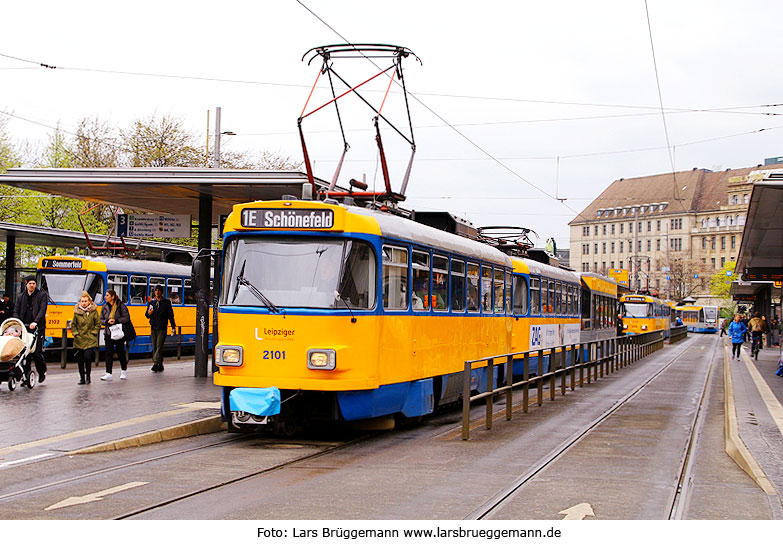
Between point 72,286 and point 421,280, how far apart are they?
52.1 feet

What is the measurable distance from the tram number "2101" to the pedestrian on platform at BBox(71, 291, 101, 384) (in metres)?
6.62

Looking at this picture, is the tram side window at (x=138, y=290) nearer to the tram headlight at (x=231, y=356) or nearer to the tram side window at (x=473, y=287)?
the tram side window at (x=473, y=287)

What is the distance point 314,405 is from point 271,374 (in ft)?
2.28

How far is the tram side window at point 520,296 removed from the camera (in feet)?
64.5

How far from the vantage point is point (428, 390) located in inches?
534

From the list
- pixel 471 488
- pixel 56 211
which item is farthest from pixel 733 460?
pixel 56 211

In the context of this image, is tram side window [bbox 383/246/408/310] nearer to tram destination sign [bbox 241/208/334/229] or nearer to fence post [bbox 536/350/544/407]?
tram destination sign [bbox 241/208/334/229]

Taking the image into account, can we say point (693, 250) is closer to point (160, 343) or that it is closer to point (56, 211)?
point (56, 211)

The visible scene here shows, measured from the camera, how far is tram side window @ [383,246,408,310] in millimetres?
12062

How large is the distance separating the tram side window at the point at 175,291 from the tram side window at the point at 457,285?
1658cm

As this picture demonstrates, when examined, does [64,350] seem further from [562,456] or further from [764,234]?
[764,234]

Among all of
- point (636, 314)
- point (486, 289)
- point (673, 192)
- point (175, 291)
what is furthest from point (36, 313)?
point (673, 192)

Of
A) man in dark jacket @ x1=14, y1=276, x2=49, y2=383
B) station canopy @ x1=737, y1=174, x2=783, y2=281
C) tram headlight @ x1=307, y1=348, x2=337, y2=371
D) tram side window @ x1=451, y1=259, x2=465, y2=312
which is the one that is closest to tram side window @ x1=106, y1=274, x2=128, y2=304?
man in dark jacket @ x1=14, y1=276, x2=49, y2=383

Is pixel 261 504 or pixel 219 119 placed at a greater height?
pixel 219 119
